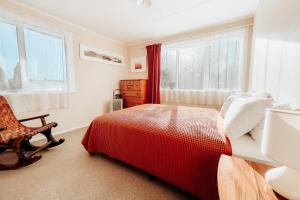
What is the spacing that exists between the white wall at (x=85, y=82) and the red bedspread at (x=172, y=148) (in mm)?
1659

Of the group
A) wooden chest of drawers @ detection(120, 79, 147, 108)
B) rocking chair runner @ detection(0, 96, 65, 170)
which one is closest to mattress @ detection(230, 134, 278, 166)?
rocking chair runner @ detection(0, 96, 65, 170)

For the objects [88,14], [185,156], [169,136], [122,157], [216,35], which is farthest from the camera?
[216,35]

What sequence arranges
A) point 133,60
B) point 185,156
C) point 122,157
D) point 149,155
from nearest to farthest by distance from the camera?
point 185,156 → point 149,155 → point 122,157 → point 133,60

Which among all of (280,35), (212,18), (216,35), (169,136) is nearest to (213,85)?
(216,35)

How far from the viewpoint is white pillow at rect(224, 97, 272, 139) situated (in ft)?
3.61

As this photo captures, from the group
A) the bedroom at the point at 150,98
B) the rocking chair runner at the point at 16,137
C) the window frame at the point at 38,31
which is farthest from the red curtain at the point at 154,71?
the rocking chair runner at the point at 16,137

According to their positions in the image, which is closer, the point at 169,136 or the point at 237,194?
the point at 237,194

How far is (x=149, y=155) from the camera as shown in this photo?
1.41 metres

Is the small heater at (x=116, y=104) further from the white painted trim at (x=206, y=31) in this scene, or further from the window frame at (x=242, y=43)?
the window frame at (x=242, y=43)

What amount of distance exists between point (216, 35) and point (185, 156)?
115 inches

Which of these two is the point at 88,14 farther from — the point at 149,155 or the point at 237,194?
the point at 237,194

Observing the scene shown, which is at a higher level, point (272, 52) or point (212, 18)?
point (212, 18)

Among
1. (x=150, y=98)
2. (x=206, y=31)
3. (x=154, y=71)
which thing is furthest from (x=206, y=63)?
(x=150, y=98)

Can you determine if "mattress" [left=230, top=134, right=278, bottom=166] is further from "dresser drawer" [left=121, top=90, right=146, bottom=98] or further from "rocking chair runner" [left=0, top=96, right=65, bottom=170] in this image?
"dresser drawer" [left=121, top=90, right=146, bottom=98]
